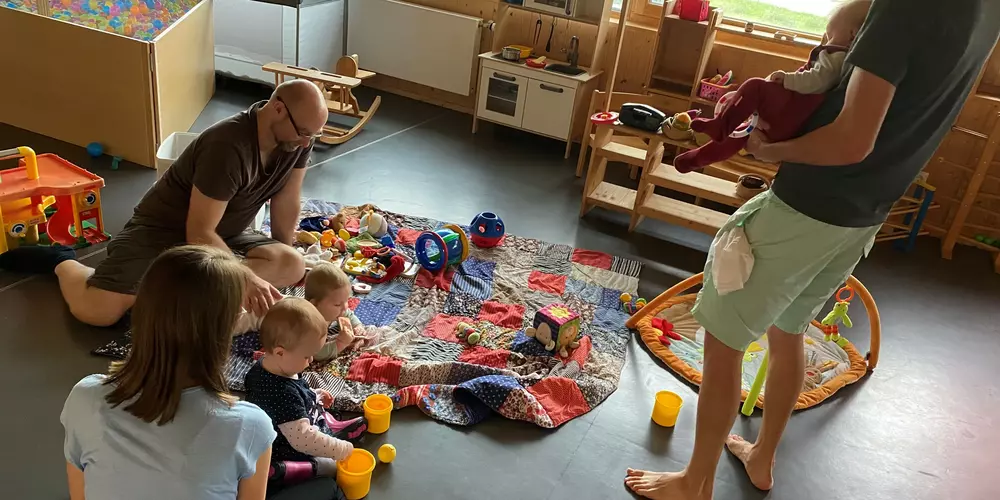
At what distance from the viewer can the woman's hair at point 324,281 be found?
239 centimetres

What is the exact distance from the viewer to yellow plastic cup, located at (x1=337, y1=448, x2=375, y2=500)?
1978 mm

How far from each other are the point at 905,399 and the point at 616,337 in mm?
1133

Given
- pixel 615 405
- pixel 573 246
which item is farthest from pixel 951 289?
pixel 615 405

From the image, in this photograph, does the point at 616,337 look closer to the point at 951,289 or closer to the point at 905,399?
the point at 905,399

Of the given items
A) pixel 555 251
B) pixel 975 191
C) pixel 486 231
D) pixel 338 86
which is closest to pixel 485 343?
pixel 486 231

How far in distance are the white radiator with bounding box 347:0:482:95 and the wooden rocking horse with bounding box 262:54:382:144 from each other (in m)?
0.77

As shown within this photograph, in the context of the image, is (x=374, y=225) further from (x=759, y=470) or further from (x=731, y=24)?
(x=731, y=24)

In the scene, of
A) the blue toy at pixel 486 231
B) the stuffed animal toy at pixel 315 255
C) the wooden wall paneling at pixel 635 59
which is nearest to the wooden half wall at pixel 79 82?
the stuffed animal toy at pixel 315 255

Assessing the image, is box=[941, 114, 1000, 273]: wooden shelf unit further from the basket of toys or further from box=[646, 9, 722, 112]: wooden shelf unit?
box=[646, 9, 722, 112]: wooden shelf unit

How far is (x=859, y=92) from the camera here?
146 centimetres

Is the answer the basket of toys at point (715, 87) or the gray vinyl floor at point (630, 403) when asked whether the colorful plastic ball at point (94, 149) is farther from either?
the basket of toys at point (715, 87)

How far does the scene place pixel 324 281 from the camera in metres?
2.40

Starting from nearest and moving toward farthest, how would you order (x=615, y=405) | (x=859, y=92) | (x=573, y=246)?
1. (x=859, y=92)
2. (x=615, y=405)
3. (x=573, y=246)

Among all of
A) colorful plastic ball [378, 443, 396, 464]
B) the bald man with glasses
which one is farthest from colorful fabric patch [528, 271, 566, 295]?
colorful plastic ball [378, 443, 396, 464]
